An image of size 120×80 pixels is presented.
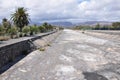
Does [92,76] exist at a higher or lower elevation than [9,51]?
lower

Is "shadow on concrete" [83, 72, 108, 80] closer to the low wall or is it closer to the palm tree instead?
the low wall

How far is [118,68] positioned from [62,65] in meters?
4.39

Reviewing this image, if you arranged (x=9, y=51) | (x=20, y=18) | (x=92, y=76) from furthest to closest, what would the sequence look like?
(x=20, y=18)
(x=9, y=51)
(x=92, y=76)

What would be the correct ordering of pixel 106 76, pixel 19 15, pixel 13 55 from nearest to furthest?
1. pixel 106 76
2. pixel 13 55
3. pixel 19 15

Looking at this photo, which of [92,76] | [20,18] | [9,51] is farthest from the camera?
[20,18]

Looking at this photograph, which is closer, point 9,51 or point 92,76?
point 92,76

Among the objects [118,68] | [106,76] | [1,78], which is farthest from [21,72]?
[118,68]

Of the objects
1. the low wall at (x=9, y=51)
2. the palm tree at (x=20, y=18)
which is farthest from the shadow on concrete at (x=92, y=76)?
the palm tree at (x=20, y=18)

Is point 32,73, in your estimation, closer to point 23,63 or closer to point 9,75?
point 9,75

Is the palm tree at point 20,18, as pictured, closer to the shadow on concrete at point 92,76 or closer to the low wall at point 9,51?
the low wall at point 9,51

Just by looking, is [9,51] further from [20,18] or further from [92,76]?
[20,18]

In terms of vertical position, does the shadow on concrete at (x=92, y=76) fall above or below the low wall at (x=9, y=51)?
below

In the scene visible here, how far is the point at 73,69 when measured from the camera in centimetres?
1814

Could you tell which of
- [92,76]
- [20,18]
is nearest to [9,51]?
[92,76]
